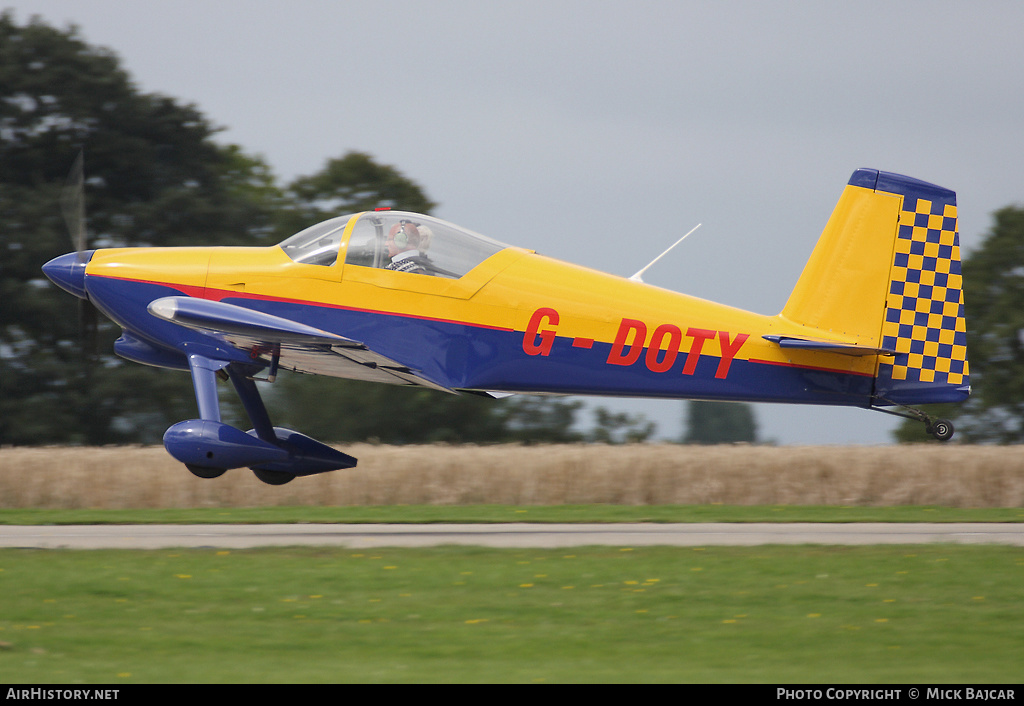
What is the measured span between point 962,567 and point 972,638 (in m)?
2.59

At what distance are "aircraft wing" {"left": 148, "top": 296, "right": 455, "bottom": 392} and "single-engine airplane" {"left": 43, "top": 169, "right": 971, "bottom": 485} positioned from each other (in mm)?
42

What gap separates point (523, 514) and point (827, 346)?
195 inches

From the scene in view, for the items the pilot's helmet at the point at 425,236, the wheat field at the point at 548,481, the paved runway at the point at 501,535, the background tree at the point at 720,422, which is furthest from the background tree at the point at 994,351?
the background tree at the point at 720,422

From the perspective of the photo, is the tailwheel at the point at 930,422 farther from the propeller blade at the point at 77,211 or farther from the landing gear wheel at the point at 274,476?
the propeller blade at the point at 77,211

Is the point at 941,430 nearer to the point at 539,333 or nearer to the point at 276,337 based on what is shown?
the point at 539,333

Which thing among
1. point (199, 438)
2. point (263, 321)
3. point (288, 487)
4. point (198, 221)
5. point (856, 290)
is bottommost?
point (288, 487)

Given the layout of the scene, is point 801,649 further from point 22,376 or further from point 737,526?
point 22,376

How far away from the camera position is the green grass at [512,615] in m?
5.63

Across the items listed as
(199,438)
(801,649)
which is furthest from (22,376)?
(801,649)

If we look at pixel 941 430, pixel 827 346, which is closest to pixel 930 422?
pixel 941 430

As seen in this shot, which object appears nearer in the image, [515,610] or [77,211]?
[515,610]

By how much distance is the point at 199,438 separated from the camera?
30.8 feet

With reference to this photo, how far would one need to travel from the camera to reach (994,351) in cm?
2767

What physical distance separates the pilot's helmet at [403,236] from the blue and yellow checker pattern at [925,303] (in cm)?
503
